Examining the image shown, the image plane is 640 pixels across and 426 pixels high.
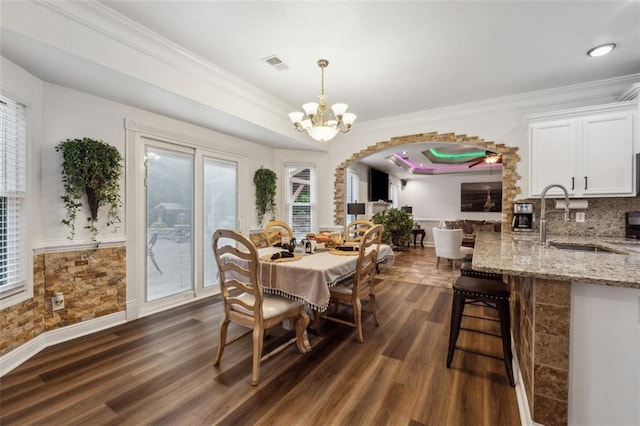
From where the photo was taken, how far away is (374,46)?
8.61ft

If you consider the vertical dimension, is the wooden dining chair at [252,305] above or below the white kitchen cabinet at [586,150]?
below

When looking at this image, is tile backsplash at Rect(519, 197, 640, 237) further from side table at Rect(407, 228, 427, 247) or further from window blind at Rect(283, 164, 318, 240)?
side table at Rect(407, 228, 427, 247)

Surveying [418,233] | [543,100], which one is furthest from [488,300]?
[418,233]

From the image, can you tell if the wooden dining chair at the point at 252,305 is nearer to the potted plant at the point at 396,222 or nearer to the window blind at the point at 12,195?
the window blind at the point at 12,195

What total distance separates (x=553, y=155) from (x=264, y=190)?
4016 millimetres

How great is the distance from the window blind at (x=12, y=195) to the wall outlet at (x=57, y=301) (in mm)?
305

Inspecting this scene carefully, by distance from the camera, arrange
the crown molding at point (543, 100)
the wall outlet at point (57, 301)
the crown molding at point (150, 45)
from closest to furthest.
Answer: the crown molding at point (150, 45) < the wall outlet at point (57, 301) < the crown molding at point (543, 100)

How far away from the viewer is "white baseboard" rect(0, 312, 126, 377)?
209 cm

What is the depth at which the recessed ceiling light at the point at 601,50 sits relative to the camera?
2.58m

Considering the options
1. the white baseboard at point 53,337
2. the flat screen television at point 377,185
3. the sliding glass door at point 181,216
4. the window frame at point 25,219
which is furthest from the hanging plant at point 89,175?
the flat screen television at point 377,185

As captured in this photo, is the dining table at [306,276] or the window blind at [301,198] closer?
the dining table at [306,276]

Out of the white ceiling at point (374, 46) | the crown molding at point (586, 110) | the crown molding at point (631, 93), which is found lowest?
the crown molding at point (586, 110)

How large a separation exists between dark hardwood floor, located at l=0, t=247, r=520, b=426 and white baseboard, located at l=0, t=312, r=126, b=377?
8 centimetres

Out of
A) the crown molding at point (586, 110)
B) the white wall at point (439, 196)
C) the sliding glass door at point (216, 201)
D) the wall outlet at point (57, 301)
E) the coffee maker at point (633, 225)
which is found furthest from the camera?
the white wall at point (439, 196)
